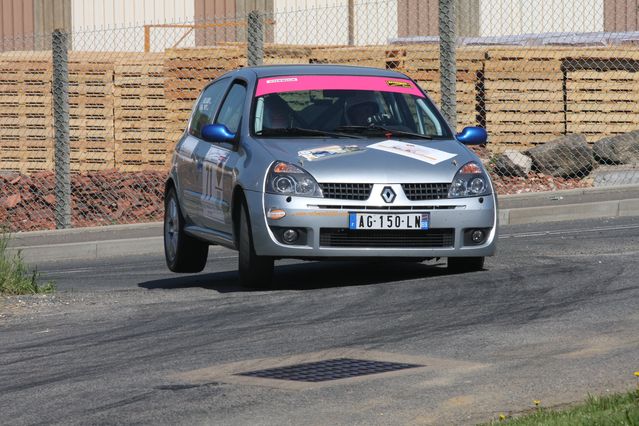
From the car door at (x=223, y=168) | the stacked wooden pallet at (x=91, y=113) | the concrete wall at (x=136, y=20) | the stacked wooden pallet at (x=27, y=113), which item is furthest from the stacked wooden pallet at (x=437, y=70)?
the concrete wall at (x=136, y=20)

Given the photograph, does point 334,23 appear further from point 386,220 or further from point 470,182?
point 386,220

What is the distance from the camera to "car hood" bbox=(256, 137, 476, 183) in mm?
11102

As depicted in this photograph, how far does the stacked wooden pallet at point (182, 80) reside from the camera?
2286 centimetres

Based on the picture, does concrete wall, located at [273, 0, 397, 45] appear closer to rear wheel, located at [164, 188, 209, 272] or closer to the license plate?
rear wheel, located at [164, 188, 209, 272]

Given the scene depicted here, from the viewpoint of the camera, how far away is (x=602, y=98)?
22.2m

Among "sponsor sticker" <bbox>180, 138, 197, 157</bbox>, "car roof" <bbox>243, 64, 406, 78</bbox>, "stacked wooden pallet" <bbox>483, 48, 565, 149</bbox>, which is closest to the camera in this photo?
"car roof" <bbox>243, 64, 406, 78</bbox>

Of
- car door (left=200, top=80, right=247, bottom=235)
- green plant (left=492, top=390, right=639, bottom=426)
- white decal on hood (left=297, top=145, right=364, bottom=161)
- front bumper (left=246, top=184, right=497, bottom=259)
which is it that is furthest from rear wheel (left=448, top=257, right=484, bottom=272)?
green plant (left=492, top=390, right=639, bottom=426)

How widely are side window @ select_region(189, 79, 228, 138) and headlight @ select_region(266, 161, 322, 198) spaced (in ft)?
6.81

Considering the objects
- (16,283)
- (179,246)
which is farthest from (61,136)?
(16,283)

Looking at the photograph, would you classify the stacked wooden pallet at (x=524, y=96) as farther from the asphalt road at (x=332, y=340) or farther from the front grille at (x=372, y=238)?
the front grille at (x=372, y=238)

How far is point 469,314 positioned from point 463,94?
1279 cm

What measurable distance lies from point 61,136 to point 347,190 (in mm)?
7190

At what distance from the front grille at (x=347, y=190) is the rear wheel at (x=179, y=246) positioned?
2504 millimetres

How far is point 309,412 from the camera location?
270 inches
